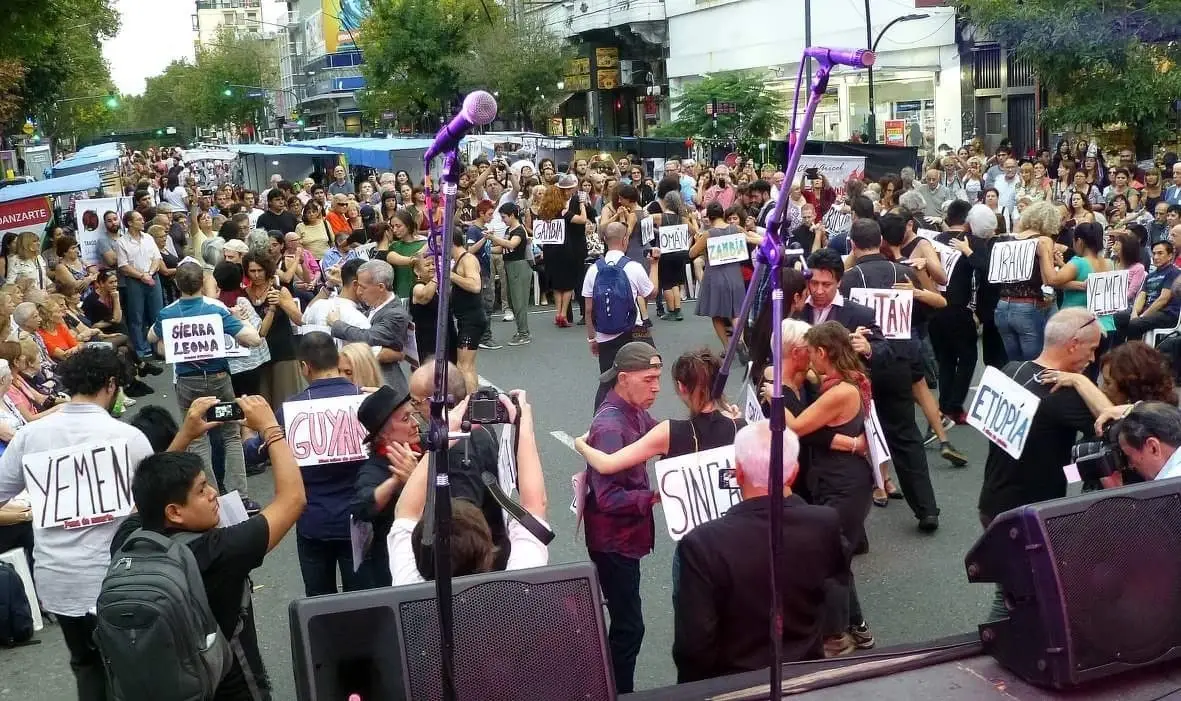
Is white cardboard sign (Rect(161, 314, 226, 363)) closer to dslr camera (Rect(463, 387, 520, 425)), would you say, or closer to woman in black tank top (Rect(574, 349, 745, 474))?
woman in black tank top (Rect(574, 349, 745, 474))

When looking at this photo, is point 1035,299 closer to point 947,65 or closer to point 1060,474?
point 1060,474

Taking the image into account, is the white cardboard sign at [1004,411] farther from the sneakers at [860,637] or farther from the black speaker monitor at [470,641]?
the black speaker monitor at [470,641]

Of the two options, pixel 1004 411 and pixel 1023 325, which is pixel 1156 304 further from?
pixel 1004 411

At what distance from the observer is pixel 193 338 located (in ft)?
26.5

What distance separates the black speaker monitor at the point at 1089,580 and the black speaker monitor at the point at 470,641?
4.24 feet

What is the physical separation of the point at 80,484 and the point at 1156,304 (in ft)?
24.8

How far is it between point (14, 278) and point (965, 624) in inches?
416


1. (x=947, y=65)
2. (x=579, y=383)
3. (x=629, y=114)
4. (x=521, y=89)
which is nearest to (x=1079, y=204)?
(x=579, y=383)

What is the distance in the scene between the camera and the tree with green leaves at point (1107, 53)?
22922 millimetres

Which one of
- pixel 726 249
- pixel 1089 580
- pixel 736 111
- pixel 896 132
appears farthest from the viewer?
pixel 736 111

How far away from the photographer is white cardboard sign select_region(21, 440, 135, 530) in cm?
479

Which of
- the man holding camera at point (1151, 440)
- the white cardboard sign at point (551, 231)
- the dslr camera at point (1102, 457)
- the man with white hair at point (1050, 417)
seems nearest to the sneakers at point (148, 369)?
the white cardboard sign at point (551, 231)

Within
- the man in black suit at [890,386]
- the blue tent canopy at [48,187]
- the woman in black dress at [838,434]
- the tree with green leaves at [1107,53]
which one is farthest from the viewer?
the tree with green leaves at [1107,53]

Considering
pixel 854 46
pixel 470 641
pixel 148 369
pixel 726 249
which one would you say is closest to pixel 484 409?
pixel 470 641
